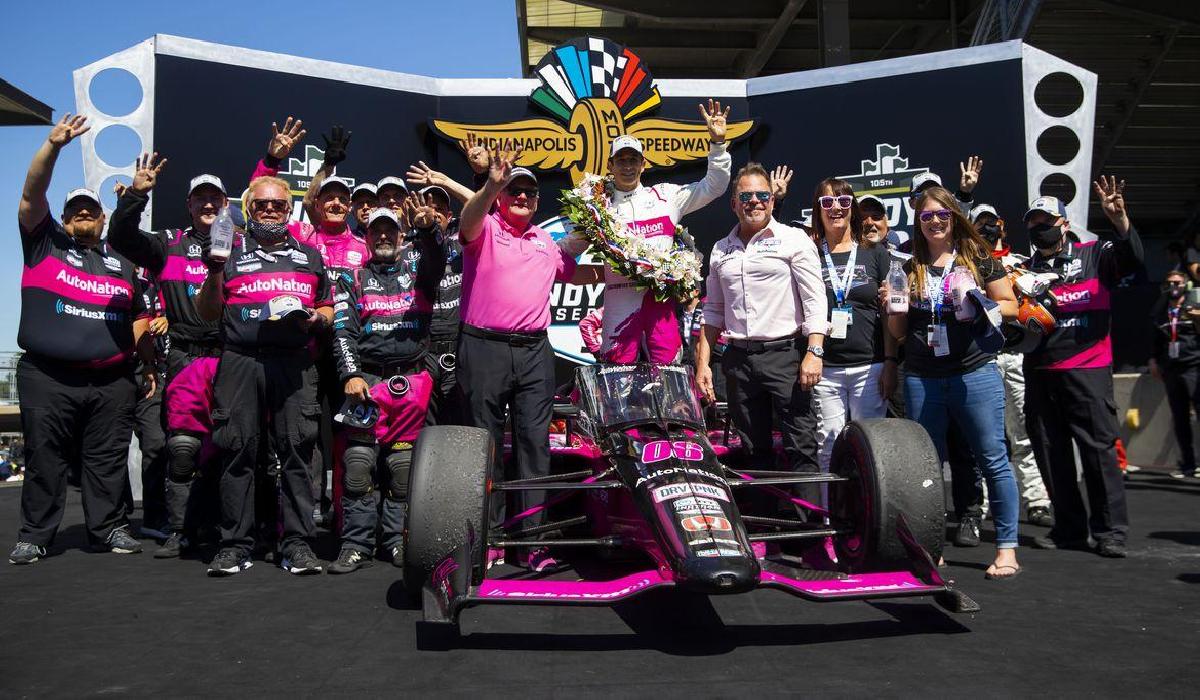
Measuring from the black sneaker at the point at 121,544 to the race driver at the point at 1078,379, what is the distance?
17.0 feet

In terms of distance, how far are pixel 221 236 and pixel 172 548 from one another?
1.94 metres

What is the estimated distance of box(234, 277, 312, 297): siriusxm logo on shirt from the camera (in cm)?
497

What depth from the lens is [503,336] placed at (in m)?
4.69

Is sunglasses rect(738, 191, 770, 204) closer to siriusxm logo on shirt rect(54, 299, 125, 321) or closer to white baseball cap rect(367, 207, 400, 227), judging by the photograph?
white baseball cap rect(367, 207, 400, 227)

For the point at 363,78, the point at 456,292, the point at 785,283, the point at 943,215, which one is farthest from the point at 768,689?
the point at 363,78

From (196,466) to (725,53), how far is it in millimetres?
16883

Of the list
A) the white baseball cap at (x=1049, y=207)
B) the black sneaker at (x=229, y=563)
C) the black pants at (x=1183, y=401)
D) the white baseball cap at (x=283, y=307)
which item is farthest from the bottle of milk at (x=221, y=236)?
the black pants at (x=1183, y=401)

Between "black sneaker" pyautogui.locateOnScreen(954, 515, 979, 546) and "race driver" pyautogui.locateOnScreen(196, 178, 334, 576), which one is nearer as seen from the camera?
"race driver" pyautogui.locateOnScreen(196, 178, 334, 576)

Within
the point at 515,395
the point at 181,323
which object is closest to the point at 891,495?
the point at 515,395

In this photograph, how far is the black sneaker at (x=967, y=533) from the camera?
5.59 m

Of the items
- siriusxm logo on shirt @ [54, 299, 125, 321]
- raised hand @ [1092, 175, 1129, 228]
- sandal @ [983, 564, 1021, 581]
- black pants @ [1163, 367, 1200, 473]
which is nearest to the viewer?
sandal @ [983, 564, 1021, 581]

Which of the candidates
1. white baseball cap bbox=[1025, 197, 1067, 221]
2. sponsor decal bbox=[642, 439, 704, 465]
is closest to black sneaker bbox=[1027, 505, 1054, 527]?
white baseball cap bbox=[1025, 197, 1067, 221]

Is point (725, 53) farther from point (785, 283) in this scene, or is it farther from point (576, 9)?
point (785, 283)

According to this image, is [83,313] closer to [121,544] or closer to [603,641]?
[121,544]
